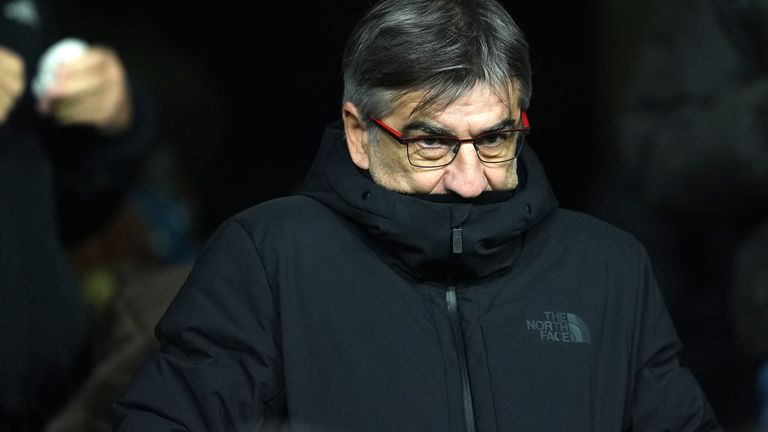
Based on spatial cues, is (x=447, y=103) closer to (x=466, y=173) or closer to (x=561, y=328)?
(x=466, y=173)

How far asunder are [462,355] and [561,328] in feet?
0.74

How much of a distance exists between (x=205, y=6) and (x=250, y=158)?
0.80 meters

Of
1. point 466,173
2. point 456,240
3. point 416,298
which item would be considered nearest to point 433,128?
point 466,173

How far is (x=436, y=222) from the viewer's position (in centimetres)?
317

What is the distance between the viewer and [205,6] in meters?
8.10

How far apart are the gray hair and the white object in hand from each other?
1309mm

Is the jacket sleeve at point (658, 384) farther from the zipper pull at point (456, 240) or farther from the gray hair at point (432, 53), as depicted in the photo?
the gray hair at point (432, 53)

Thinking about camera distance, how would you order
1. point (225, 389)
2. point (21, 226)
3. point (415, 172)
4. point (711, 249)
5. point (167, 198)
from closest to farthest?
1. point (225, 389)
2. point (415, 172)
3. point (21, 226)
4. point (711, 249)
5. point (167, 198)

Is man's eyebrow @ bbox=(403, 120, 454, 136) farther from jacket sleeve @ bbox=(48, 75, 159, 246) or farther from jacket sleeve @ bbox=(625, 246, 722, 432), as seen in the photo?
jacket sleeve @ bbox=(48, 75, 159, 246)

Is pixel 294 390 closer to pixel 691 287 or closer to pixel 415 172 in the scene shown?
pixel 415 172

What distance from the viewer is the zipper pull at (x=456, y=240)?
10.4 ft

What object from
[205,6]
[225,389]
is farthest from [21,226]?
[205,6]

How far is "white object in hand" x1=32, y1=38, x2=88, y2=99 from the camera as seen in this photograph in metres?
4.34

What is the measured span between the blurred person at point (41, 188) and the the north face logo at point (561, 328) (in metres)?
1.59
